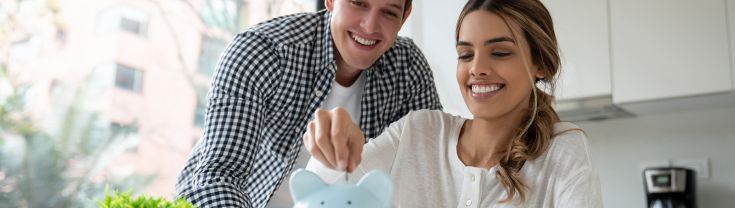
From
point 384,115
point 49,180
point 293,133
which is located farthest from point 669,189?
point 49,180

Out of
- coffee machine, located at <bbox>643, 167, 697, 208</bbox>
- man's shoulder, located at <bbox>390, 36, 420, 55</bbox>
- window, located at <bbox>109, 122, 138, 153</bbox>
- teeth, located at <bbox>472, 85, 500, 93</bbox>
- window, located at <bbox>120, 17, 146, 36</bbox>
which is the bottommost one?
coffee machine, located at <bbox>643, 167, 697, 208</bbox>

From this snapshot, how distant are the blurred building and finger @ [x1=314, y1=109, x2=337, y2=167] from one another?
1.57m

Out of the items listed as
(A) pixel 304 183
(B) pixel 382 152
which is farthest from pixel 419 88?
(A) pixel 304 183

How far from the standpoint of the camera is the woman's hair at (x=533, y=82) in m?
1.29

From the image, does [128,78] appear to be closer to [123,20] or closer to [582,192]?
[123,20]

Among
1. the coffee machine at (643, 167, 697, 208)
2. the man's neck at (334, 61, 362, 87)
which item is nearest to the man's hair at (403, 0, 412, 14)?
the man's neck at (334, 61, 362, 87)

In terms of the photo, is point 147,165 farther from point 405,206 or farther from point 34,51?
point 405,206

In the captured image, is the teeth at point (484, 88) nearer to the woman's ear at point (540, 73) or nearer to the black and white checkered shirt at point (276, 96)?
the woman's ear at point (540, 73)

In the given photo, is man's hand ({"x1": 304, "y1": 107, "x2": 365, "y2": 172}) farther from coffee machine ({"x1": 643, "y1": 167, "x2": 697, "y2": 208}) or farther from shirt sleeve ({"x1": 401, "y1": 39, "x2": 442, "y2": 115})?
coffee machine ({"x1": 643, "y1": 167, "x2": 697, "y2": 208})

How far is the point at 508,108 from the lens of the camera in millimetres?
1347

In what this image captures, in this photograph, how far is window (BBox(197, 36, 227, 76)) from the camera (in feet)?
9.82

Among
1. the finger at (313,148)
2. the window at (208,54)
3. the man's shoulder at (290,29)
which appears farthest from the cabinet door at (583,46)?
the finger at (313,148)

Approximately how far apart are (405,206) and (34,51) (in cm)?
143

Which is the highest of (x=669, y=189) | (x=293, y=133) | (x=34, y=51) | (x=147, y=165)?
(x=34, y=51)
